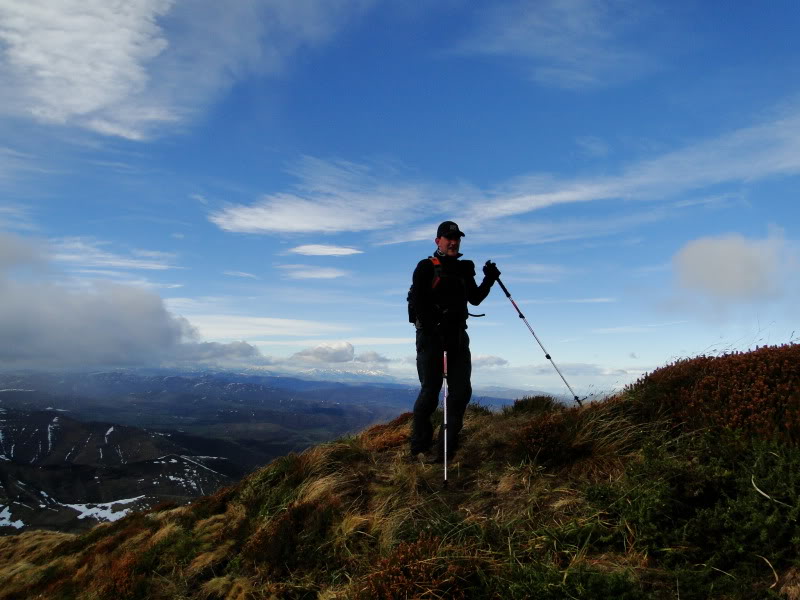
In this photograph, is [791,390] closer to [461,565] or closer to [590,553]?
[590,553]

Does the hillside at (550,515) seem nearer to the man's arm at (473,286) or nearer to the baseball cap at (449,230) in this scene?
the man's arm at (473,286)

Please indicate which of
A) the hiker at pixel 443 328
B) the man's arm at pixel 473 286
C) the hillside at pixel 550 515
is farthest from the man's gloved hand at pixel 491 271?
the hillside at pixel 550 515

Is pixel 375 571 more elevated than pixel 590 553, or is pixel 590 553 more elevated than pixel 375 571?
pixel 590 553

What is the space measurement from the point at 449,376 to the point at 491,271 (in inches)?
86.2

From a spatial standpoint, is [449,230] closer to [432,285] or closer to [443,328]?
[432,285]

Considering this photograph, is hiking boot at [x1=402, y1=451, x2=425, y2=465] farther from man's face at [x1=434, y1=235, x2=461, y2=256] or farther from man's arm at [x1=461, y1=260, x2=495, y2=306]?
man's face at [x1=434, y1=235, x2=461, y2=256]

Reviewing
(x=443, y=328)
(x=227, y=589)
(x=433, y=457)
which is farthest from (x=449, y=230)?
(x=227, y=589)

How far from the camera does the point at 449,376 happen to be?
770 centimetres

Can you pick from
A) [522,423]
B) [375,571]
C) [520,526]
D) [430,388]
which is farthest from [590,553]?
[522,423]

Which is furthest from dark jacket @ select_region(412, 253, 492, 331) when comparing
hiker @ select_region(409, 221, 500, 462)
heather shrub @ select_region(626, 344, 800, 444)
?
heather shrub @ select_region(626, 344, 800, 444)

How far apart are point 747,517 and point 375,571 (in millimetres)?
3447

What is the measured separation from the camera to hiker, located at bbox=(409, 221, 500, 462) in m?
7.62

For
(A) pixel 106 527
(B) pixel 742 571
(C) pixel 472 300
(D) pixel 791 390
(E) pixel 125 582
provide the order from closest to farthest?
(B) pixel 742 571 → (D) pixel 791 390 → (E) pixel 125 582 → (C) pixel 472 300 → (A) pixel 106 527

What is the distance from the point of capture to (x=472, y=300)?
27.3ft
